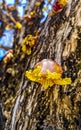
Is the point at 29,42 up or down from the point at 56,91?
up

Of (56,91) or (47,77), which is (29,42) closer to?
(56,91)

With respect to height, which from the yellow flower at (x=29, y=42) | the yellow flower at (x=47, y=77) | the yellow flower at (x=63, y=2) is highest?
the yellow flower at (x=63, y=2)

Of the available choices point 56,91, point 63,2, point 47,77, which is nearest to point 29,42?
point 63,2

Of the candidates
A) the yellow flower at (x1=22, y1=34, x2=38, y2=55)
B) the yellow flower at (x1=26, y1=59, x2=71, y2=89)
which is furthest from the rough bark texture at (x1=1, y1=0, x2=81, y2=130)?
the yellow flower at (x1=26, y1=59, x2=71, y2=89)

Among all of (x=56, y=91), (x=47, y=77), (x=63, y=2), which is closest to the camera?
(x=47, y=77)

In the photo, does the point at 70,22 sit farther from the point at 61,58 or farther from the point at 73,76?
the point at 73,76

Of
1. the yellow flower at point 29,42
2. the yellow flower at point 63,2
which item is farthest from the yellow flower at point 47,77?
the yellow flower at point 63,2

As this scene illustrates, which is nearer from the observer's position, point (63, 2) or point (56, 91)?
point (56, 91)

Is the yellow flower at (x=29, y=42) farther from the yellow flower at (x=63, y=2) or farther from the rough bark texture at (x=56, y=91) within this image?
the yellow flower at (x=63, y=2)

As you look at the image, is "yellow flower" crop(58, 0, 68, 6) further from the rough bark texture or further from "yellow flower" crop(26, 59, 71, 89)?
"yellow flower" crop(26, 59, 71, 89)
